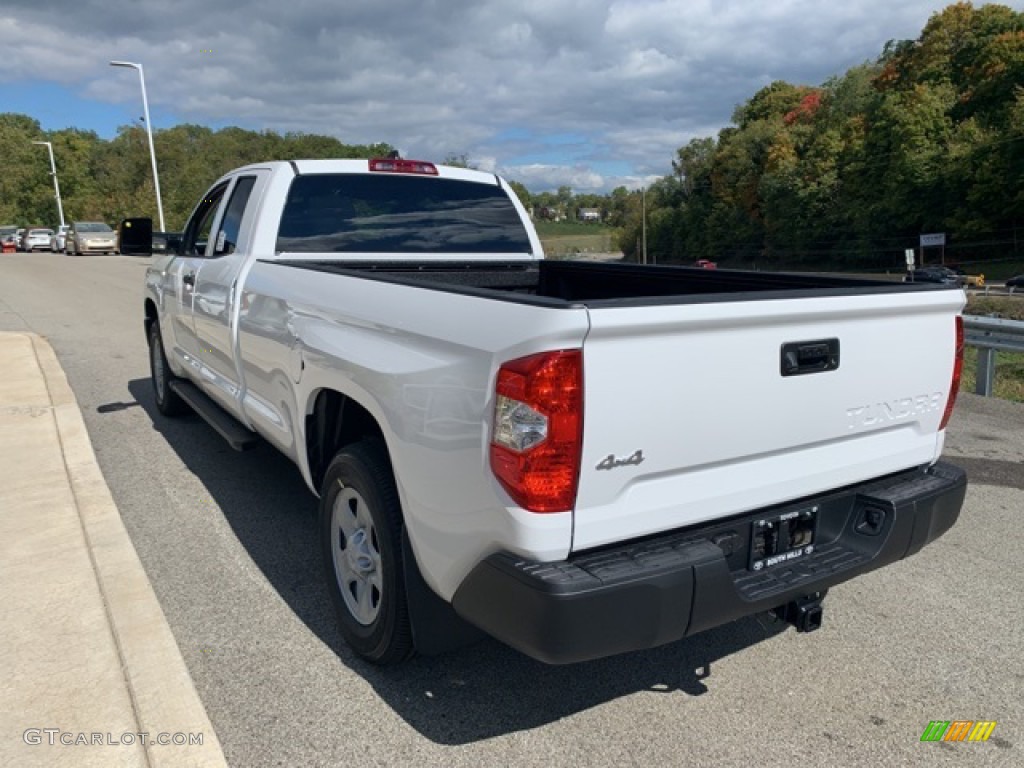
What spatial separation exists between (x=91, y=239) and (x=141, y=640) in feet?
128

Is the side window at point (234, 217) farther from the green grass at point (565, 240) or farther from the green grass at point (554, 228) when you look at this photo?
the green grass at point (554, 228)

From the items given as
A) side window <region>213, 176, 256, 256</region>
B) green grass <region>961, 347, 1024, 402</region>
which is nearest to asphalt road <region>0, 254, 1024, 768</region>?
side window <region>213, 176, 256, 256</region>

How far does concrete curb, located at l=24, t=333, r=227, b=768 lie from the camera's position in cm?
266

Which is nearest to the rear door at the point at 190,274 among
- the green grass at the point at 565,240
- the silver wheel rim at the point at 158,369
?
the silver wheel rim at the point at 158,369

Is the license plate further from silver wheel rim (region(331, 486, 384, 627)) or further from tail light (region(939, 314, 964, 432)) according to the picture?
silver wheel rim (region(331, 486, 384, 627))

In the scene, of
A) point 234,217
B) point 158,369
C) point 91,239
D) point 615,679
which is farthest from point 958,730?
point 91,239

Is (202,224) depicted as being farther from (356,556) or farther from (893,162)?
(893,162)

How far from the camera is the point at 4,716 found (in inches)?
111

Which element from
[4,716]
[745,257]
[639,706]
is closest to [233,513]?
[4,716]

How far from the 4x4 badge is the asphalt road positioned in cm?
103

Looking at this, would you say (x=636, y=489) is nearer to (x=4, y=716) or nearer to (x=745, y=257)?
(x=4, y=716)

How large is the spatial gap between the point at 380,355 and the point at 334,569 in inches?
42.5

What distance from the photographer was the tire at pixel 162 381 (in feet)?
22.4

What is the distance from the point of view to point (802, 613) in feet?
8.96
